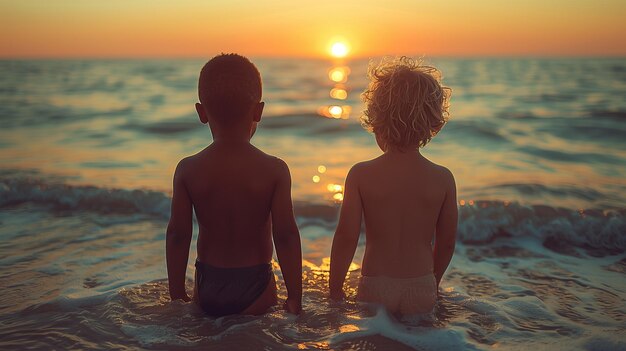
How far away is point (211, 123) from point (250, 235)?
0.61 metres

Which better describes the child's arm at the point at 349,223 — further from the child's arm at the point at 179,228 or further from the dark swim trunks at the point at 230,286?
the child's arm at the point at 179,228

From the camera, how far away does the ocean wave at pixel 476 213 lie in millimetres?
5512

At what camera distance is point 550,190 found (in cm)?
700

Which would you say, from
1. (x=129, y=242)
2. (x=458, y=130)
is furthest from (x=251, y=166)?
(x=458, y=130)

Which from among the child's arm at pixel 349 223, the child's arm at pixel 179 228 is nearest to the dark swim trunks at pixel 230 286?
the child's arm at pixel 179 228

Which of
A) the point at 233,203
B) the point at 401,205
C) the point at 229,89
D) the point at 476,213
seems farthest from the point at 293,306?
the point at 476,213

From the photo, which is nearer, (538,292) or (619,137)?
(538,292)

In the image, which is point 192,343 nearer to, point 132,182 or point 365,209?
point 365,209

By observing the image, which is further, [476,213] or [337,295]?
[476,213]

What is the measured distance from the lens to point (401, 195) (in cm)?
298

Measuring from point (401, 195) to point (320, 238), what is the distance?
2.68 meters

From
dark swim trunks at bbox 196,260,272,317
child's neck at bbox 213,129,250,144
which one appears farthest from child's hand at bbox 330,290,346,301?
child's neck at bbox 213,129,250,144

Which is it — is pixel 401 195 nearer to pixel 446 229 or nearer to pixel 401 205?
pixel 401 205

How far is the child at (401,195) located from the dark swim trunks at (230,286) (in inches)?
18.9
